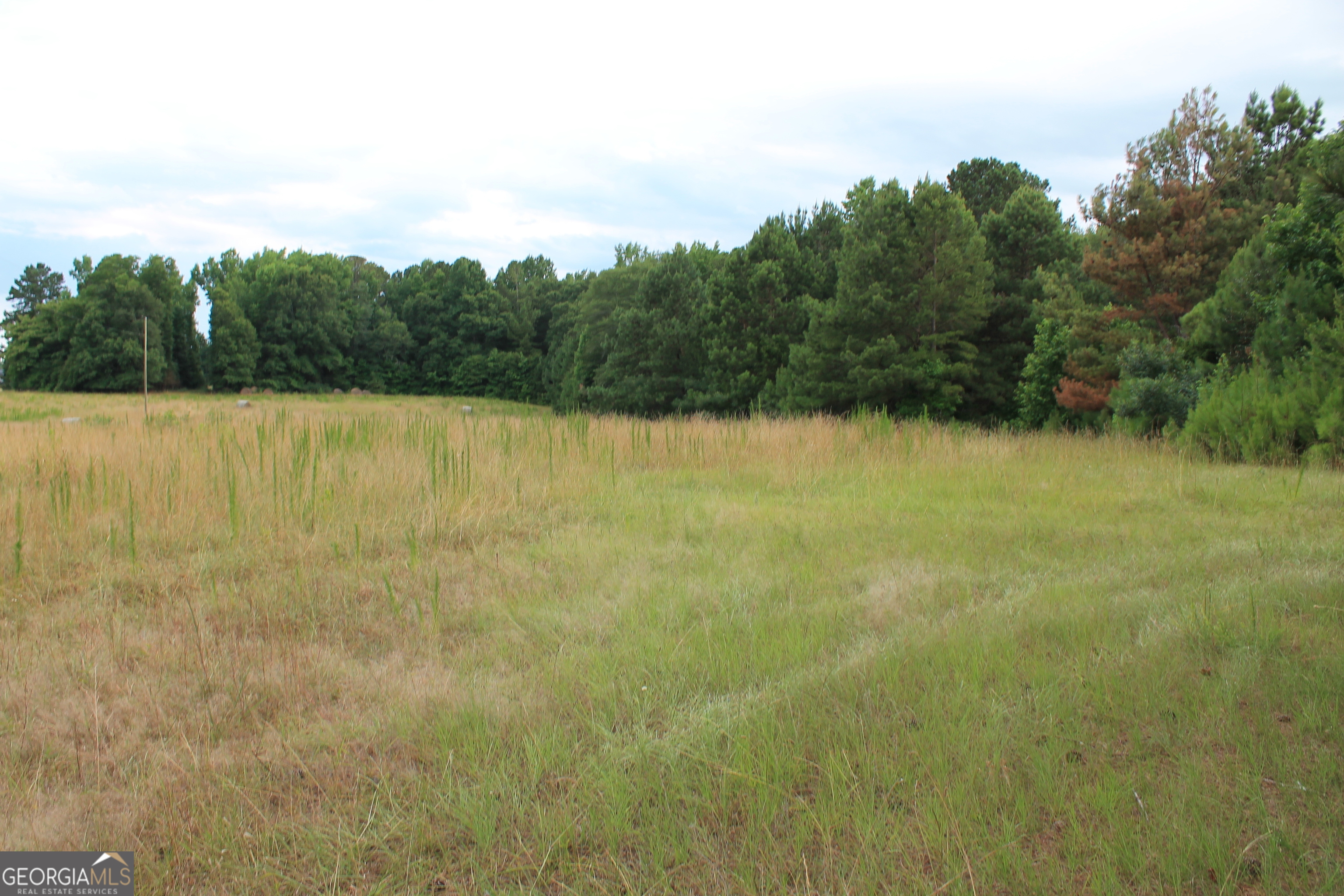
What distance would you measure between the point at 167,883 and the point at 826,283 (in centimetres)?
2958

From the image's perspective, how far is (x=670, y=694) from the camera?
3293 millimetres

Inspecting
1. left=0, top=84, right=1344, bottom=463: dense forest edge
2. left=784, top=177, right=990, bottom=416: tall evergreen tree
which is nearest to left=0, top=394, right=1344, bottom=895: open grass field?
left=0, top=84, right=1344, bottom=463: dense forest edge

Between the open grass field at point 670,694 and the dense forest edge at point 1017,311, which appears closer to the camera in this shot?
the open grass field at point 670,694

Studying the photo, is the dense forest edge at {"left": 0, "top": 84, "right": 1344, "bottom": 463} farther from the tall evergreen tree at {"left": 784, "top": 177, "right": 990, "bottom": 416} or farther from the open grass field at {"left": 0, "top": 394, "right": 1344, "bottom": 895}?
the open grass field at {"left": 0, "top": 394, "right": 1344, "bottom": 895}

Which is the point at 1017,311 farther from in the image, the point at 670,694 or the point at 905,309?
the point at 670,694

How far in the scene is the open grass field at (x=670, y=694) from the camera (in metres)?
2.23

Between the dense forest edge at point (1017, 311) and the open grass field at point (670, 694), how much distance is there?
19.5 ft

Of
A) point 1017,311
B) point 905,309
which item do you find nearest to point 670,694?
point 905,309

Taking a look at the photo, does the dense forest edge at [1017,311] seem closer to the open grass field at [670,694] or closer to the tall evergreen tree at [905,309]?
the tall evergreen tree at [905,309]

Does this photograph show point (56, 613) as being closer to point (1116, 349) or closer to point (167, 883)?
point (167, 883)

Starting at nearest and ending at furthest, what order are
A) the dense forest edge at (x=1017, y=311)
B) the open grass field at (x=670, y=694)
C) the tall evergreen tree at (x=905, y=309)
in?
the open grass field at (x=670, y=694) → the dense forest edge at (x=1017, y=311) → the tall evergreen tree at (x=905, y=309)

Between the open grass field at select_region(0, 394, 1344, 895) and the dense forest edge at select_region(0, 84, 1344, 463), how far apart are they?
19.5 ft

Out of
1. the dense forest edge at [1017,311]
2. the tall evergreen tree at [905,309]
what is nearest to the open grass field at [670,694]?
the dense forest edge at [1017,311]

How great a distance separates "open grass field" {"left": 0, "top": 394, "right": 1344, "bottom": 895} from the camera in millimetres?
2234
